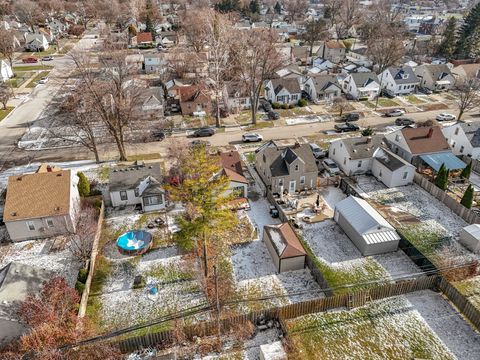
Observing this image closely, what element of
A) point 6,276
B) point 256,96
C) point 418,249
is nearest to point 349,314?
point 418,249

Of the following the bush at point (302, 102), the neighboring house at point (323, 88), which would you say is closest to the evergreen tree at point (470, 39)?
the neighboring house at point (323, 88)

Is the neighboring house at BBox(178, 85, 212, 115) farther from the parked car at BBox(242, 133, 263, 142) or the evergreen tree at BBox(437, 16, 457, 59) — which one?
the evergreen tree at BBox(437, 16, 457, 59)

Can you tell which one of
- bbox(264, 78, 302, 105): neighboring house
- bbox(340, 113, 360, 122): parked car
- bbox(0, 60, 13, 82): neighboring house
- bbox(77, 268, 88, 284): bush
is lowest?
bbox(77, 268, 88, 284): bush

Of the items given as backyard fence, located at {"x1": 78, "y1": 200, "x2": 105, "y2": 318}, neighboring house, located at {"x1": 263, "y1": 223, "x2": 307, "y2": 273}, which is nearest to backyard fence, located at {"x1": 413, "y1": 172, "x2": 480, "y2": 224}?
neighboring house, located at {"x1": 263, "y1": 223, "x2": 307, "y2": 273}

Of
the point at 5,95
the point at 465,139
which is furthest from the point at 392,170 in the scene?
the point at 5,95

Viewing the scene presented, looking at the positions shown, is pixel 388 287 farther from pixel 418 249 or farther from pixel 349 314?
pixel 418 249

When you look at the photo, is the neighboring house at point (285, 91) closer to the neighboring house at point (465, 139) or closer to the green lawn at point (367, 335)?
the neighboring house at point (465, 139)

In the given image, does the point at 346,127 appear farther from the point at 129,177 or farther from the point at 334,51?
the point at 334,51

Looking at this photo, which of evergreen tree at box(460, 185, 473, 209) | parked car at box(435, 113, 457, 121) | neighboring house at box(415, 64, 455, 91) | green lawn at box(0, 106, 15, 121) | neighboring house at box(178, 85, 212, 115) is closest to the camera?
evergreen tree at box(460, 185, 473, 209)
